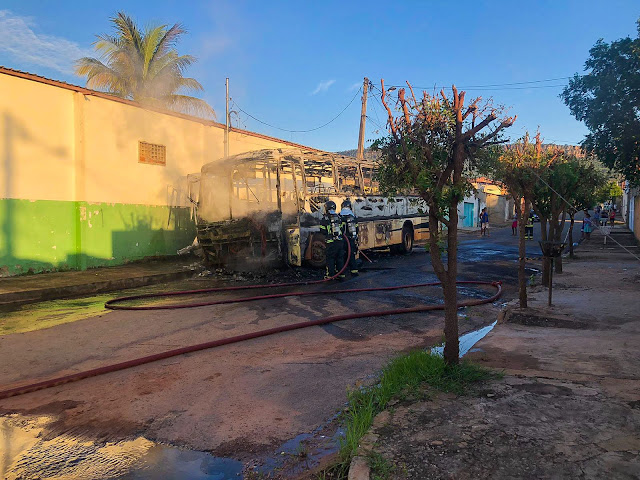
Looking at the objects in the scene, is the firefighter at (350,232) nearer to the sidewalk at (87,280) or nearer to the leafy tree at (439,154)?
the sidewalk at (87,280)

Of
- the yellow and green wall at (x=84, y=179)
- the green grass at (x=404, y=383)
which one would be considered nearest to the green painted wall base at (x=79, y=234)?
the yellow and green wall at (x=84, y=179)

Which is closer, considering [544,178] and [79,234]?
[544,178]

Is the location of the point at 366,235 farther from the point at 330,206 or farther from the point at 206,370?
the point at 206,370

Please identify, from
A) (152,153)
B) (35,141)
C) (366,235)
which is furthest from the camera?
(152,153)

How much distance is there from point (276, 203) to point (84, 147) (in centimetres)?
517

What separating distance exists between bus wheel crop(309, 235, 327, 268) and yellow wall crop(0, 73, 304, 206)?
546 cm

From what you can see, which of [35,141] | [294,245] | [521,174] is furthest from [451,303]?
[35,141]

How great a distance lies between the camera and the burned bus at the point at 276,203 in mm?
10609

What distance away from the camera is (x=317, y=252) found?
37.2 ft

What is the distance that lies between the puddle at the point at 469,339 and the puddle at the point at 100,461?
283cm

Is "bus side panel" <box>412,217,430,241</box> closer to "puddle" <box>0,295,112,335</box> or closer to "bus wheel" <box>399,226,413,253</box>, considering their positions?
"bus wheel" <box>399,226,413,253</box>

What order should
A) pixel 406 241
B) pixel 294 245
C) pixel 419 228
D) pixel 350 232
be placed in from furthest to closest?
pixel 419 228 → pixel 406 241 → pixel 350 232 → pixel 294 245

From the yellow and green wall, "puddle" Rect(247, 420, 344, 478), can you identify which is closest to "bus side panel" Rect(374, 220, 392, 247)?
the yellow and green wall

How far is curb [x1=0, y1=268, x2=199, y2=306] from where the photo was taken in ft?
27.9
